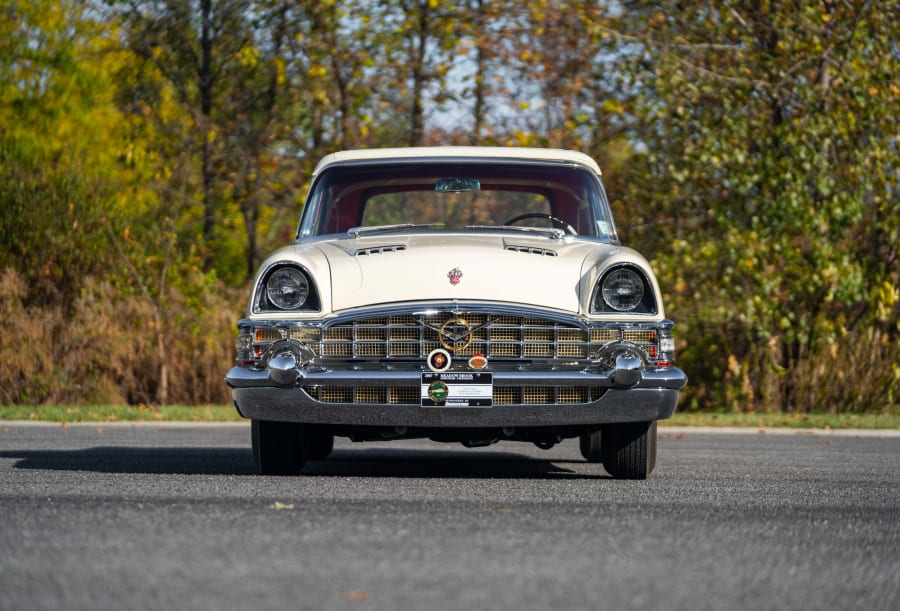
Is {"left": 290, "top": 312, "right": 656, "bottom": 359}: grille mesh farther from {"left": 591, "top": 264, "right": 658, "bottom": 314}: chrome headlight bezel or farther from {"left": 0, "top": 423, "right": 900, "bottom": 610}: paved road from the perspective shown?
{"left": 0, "top": 423, "right": 900, "bottom": 610}: paved road

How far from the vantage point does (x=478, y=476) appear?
7895 millimetres

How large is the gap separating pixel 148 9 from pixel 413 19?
6213 millimetres

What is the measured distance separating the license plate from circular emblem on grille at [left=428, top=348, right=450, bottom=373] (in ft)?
0.17

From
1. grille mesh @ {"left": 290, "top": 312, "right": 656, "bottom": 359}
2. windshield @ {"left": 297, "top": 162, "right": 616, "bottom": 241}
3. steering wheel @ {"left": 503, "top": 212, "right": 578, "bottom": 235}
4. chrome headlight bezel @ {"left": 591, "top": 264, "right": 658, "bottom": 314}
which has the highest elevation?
windshield @ {"left": 297, "top": 162, "right": 616, "bottom": 241}

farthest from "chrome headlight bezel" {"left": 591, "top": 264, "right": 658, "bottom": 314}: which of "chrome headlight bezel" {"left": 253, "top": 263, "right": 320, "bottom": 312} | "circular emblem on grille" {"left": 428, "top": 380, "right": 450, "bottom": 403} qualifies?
"chrome headlight bezel" {"left": 253, "top": 263, "right": 320, "bottom": 312}

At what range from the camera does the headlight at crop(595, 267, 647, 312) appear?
23.6 feet

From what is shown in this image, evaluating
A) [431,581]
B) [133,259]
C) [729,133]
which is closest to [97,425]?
[133,259]

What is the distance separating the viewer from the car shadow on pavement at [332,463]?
7.97m

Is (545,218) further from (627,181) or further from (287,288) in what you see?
(627,181)

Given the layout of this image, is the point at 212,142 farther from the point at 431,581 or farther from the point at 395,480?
the point at 431,581

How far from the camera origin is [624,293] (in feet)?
23.7

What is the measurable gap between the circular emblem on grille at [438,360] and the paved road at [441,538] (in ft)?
1.96

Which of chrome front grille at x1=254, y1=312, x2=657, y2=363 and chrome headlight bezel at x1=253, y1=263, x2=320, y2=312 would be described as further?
chrome headlight bezel at x1=253, y1=263, x2=320, y2=312

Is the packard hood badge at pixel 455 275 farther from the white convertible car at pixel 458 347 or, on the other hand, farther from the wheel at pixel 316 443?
the wheel at pixel 316 443
